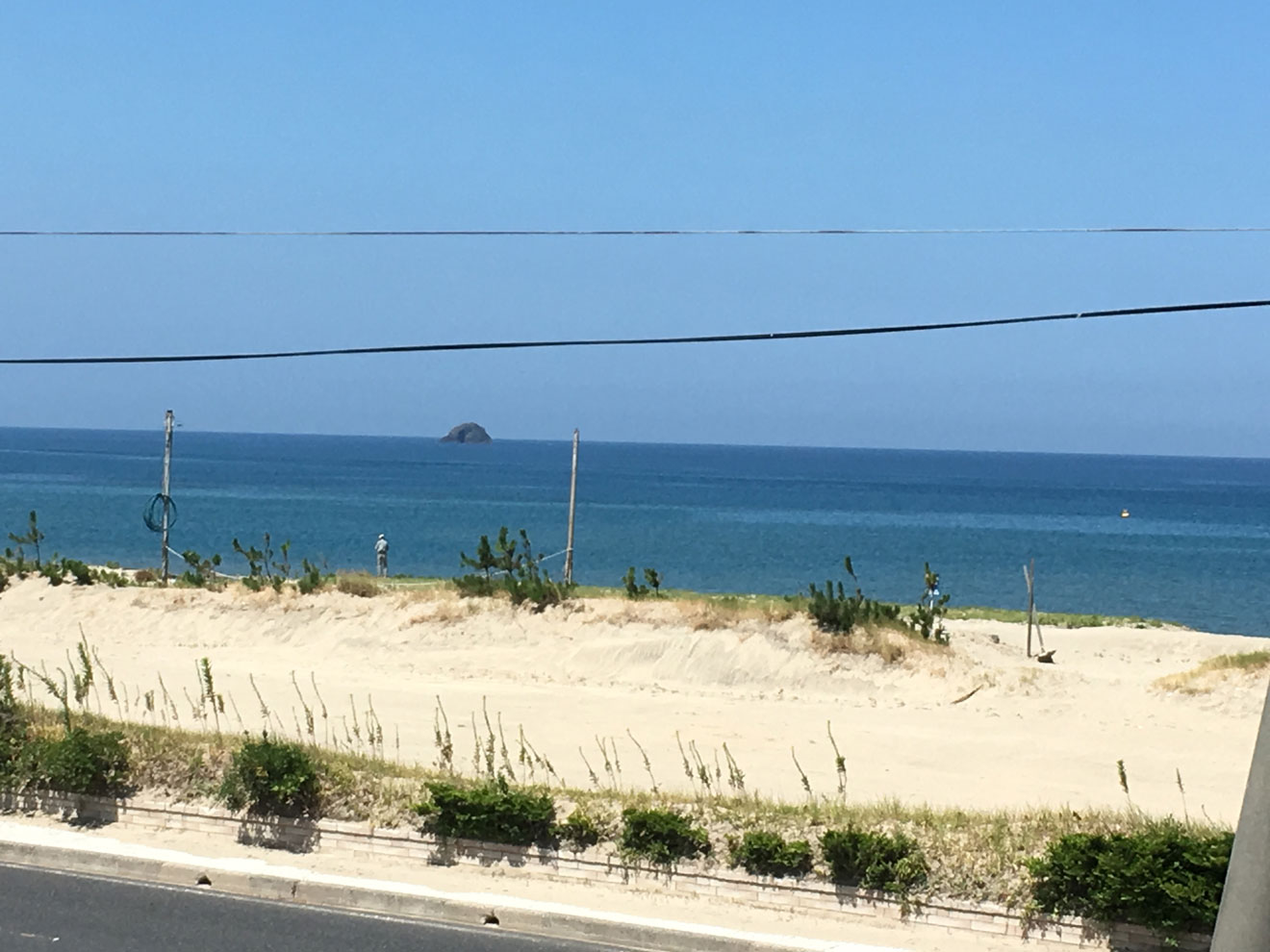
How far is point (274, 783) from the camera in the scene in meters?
12.5

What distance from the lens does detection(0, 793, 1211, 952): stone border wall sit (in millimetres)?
10430

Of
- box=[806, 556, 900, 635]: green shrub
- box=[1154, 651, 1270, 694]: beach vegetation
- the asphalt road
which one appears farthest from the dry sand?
the asphalt road

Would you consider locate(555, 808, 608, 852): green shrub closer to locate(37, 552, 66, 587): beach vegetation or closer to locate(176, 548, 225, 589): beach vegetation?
locate(176, 548, 225, 589): beach vegetation

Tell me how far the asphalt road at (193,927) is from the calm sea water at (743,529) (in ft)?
141

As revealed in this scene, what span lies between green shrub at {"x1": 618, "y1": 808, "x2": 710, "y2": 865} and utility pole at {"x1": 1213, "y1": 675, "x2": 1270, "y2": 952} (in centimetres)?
548

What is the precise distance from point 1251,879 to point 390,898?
664 cm

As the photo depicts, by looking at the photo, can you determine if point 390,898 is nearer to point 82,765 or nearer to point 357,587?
point 82,765

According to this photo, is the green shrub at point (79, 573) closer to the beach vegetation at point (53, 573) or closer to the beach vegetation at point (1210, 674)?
the beach vegetation at point (53, 573)

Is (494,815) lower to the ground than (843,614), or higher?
lower

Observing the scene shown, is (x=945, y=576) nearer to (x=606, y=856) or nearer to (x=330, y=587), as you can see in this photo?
(x=330, y=587)

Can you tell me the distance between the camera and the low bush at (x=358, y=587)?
27016mm

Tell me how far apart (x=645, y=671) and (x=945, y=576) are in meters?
44.8

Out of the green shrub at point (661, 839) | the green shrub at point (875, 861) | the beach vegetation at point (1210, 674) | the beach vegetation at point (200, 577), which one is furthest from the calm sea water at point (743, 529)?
the green shrub at point (661, 839)

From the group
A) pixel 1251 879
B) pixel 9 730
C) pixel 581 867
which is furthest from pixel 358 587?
pixel 1251 879
